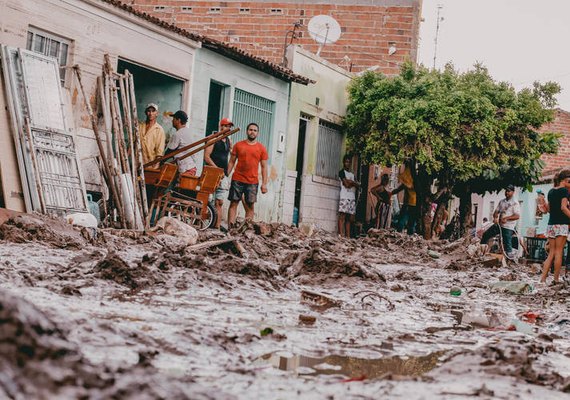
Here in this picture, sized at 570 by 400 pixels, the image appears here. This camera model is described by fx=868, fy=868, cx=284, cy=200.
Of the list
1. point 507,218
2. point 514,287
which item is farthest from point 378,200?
point 514,287

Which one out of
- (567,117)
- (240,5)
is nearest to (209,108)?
(240,5)

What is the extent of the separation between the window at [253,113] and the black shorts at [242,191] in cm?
265

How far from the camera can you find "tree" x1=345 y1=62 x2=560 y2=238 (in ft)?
69.0

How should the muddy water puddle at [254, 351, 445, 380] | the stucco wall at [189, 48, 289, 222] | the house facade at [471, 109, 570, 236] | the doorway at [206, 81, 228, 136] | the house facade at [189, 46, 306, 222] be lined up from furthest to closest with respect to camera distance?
the house facade at [471, 109, 570, 236] → the doorway at [206, 81, 228, 136] → the house facade at [189, 46, 306, 222] → the stucco wall at [189, 48, 289, 222] → the muddy water puddle at [254, 351, 445, 380]

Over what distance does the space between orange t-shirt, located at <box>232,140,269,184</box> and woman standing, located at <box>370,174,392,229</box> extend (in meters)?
8.27

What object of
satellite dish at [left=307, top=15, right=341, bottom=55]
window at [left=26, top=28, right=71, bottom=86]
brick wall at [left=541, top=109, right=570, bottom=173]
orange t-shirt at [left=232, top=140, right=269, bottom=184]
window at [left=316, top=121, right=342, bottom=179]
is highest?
satellite dish at [left=307, top=15, right=341, bottom=55]

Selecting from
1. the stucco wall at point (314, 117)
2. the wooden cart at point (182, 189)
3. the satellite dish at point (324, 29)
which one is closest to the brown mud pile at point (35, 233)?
the wooden cart at point (182, 189)

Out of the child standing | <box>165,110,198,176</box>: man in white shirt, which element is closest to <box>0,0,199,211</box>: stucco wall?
<box>165,110,198,176</box>: man in white shirt

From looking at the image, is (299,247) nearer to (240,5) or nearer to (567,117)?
(240,5)

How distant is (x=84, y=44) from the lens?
530 inches

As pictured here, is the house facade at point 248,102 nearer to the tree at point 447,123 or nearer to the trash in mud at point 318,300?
the tree at point 447,123

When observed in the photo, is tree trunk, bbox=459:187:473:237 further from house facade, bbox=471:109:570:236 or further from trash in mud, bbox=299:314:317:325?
trash in mud, bbox=299:314:317:325

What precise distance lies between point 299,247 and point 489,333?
7661mm

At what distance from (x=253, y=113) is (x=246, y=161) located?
3.60 m
